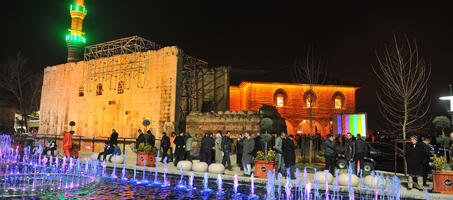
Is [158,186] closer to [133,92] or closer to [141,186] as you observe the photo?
[141,186]

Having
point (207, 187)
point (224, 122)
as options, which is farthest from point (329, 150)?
point (224, 122)


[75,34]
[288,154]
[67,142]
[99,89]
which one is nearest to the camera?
[288,154]

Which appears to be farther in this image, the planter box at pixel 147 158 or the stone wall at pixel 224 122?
the stone wall at pixel 224 122

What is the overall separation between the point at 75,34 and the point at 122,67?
20.6m

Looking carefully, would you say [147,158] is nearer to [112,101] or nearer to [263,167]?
[263,167]

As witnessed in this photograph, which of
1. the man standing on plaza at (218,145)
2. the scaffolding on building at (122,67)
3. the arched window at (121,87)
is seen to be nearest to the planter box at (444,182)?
the man standing on plaza at (218,145)

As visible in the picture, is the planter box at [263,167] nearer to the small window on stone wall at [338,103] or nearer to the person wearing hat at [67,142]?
the person wearing hat at [67,142]

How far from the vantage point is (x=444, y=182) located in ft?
26.8

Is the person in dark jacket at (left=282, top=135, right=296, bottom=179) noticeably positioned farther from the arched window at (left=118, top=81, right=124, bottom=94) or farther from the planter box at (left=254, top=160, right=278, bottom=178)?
the arched window at (left=118, top=81, right=124, bottom=94)

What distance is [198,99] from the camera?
88.2 feet

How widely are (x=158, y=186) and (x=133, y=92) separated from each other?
1587 cm

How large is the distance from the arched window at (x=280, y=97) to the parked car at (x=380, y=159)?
1864cm

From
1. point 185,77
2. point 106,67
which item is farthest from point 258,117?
point 106,67

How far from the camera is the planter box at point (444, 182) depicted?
26.6 feet
